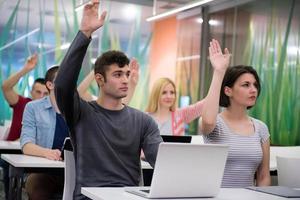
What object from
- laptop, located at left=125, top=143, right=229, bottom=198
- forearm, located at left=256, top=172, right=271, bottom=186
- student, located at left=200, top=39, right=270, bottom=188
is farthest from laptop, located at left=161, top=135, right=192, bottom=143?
laptop, located at left=125, top=143, right=229, bottom=198

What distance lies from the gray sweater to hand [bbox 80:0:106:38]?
0.04 metres

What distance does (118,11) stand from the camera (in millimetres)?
8070

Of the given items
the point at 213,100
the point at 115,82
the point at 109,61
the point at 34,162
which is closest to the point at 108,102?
the point at 115,82

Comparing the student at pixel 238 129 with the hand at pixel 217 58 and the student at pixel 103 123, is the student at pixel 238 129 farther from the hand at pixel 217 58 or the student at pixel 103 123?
the student at pixel 103 123

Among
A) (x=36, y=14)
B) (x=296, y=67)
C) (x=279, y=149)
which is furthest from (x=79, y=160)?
(x=36, y=14)

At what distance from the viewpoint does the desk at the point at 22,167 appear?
2.87 meters

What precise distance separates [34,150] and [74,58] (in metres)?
1.28

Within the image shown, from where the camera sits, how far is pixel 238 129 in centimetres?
266

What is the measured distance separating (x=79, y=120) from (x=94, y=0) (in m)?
0.58

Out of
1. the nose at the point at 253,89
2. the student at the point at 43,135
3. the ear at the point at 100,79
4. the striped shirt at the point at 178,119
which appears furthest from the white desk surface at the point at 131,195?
the striped shirt at the point at 178,119

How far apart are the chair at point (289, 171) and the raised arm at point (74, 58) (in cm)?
115

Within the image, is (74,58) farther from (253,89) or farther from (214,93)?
(253,89)

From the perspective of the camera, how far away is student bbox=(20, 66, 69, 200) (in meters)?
3.29

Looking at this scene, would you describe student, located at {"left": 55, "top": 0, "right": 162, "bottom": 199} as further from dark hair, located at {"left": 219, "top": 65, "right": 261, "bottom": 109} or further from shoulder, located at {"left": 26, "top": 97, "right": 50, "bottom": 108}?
shoulder, located at {"left": 26, "top": 97, "right": 50, "bottom": 108}
